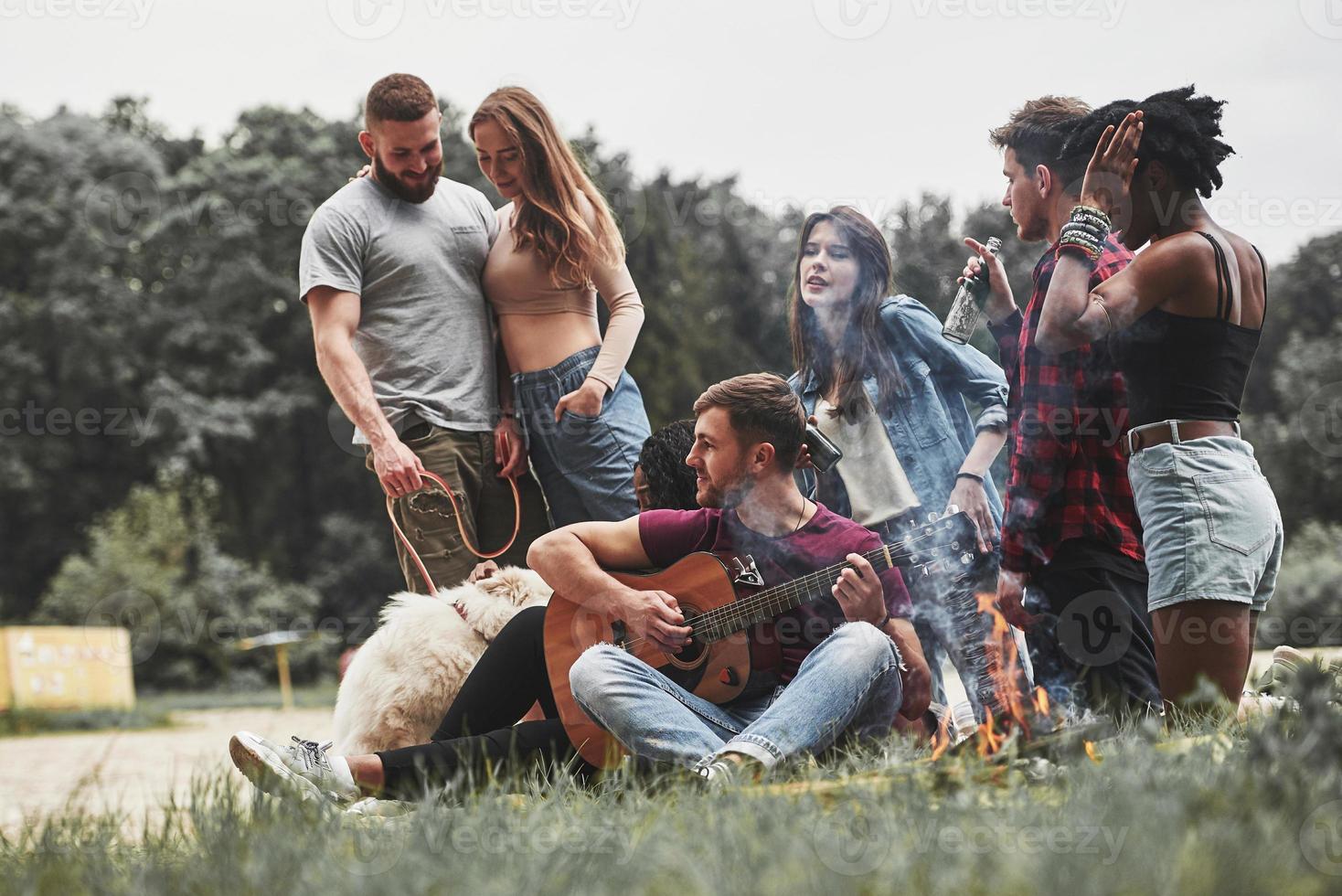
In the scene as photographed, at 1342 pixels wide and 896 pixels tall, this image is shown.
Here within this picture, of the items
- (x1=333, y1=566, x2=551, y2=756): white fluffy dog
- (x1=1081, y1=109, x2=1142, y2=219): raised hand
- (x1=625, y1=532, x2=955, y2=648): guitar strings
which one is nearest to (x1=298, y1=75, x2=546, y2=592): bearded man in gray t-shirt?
(x1=333, y1=566, x2=551, y2=756): white fluffy dog

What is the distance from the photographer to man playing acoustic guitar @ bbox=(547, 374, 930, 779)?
3332 mm

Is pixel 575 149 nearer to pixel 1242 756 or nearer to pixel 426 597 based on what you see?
pixel 426 597

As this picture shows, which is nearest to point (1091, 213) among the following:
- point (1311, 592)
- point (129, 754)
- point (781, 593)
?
point (781, 593)

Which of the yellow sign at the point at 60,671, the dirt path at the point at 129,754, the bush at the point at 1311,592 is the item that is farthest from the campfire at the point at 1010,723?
the yellow sign at the point at 60,671

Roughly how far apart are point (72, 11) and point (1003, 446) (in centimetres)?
507

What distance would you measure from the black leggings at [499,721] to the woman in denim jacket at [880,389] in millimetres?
1072

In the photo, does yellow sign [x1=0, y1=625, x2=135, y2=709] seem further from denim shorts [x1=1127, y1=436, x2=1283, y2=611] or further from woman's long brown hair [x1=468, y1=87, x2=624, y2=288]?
denim shorts [x1=1127, y1=436, x2=1283, y2=611]

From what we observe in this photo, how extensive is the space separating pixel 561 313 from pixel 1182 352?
2.15 m

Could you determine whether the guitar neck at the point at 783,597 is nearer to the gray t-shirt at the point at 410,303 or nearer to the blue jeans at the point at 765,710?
the blue jeans at the point at 765,710

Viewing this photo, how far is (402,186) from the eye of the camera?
4809mm

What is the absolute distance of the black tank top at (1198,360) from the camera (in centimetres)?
344

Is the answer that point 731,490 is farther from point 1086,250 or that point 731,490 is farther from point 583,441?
point 1086,250

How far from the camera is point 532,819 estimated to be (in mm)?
2650

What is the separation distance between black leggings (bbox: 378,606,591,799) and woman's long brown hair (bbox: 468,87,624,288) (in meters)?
1.32
